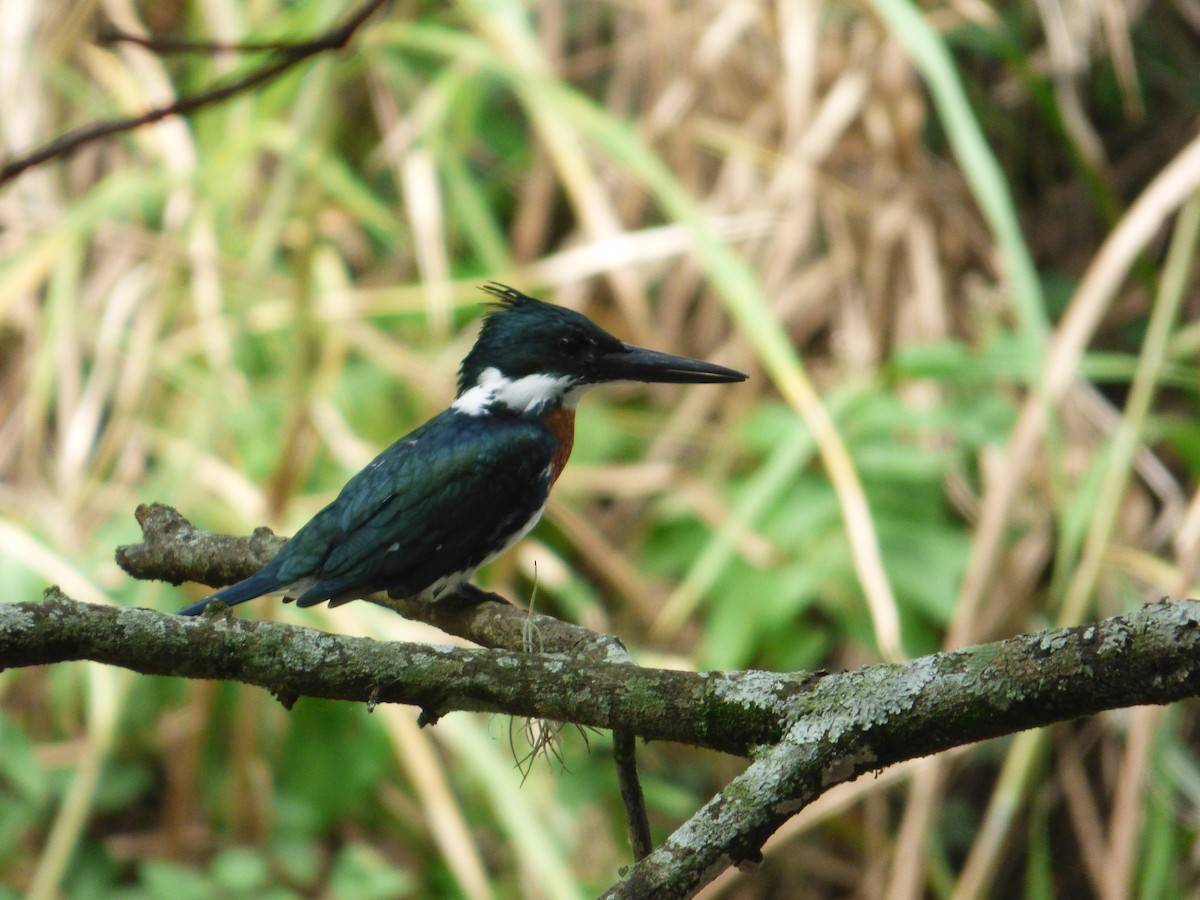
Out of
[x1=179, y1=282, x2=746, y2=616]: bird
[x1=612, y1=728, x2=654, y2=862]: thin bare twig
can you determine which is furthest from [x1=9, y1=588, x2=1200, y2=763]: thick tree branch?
[x1=179, y1=282, x2=746, y2=616]: bird

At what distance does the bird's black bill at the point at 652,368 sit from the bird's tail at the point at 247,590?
0.83m

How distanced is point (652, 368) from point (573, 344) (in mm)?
179

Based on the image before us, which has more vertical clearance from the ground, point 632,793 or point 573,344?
point 573,344

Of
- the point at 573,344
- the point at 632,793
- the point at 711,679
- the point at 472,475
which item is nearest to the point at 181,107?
the point at 711,679

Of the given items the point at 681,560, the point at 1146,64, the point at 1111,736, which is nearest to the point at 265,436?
the point at 681,560

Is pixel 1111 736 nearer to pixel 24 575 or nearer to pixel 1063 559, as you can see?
pixel 1063 559

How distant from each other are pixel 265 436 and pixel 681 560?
131cm

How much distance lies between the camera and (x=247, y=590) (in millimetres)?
2211

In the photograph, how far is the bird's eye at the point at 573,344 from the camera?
106 inches

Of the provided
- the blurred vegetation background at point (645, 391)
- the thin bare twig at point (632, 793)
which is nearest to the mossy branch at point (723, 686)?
the thin bare twig at point (632, 793)

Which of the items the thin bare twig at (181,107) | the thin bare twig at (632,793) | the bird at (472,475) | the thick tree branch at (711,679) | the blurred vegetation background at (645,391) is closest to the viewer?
the thick tree branch at (711,679)

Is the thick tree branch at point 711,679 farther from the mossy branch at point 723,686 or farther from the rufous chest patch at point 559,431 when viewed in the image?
the rufous chest patch at point 559,431

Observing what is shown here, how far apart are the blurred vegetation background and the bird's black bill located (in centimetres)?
36

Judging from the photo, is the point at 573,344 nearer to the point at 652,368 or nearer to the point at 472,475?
the point at 652,368
